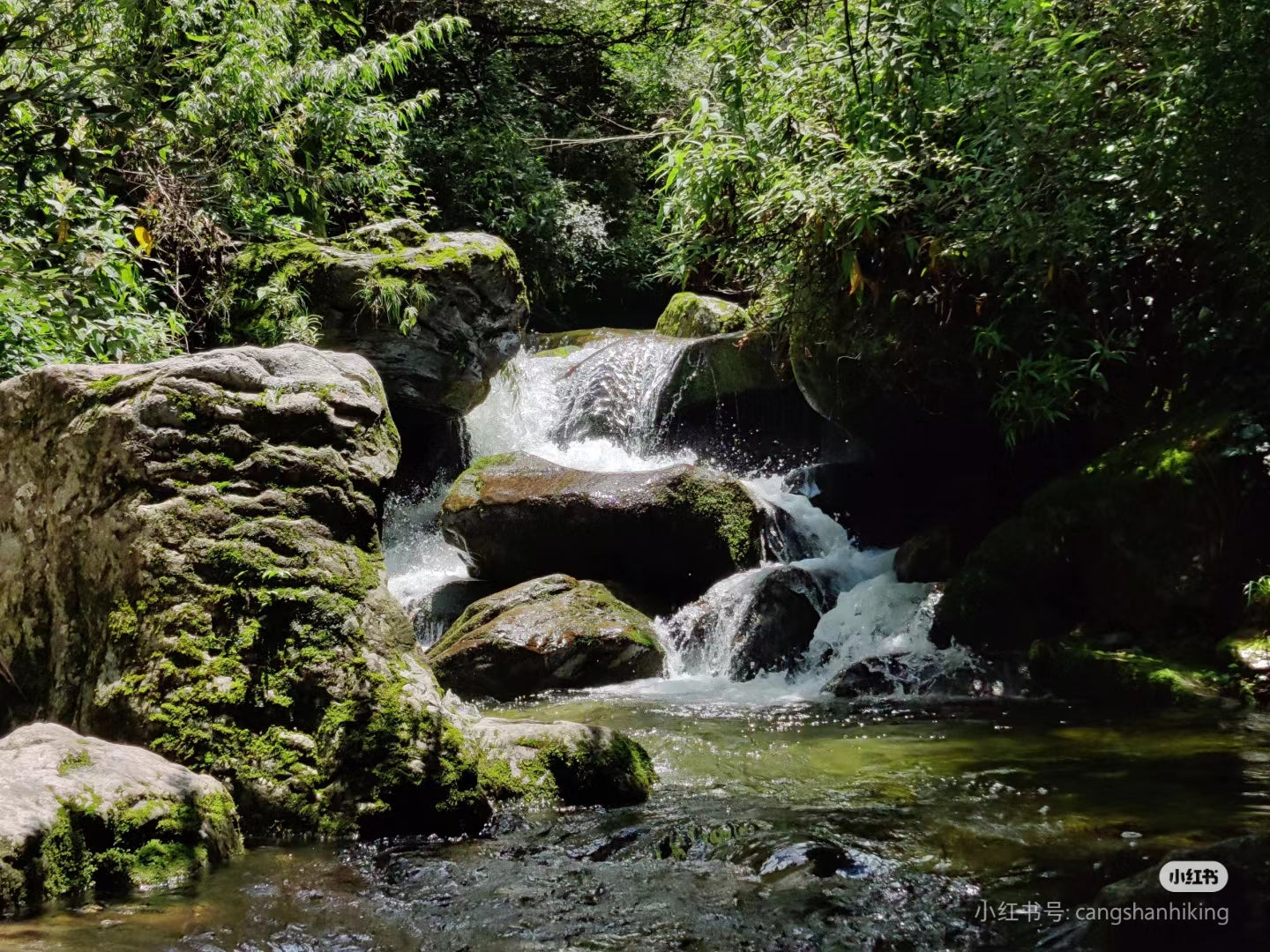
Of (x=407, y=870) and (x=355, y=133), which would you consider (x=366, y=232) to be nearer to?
(x=355, y=133)

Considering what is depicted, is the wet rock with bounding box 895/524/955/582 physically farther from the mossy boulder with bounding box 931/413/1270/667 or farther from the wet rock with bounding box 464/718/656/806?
the wet rock with bounding box 464/718/656/806

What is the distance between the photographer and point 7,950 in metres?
2.67

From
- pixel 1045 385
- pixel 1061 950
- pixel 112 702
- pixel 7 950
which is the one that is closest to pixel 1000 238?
pixel 1045 385

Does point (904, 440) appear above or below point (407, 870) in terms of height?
above

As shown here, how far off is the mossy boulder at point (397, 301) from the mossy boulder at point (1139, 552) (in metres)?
5.97

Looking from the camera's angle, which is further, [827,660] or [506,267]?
[506,267]

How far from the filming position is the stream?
120 inches

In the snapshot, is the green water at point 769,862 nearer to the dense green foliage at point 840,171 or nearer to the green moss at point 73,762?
the green moss at point 73,762

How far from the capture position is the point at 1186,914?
101 inches

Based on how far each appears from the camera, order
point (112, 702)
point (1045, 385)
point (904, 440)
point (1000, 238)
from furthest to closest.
→ point (904, 440)
point (1045, 385)
point (1000, 238)
point (112, 702)

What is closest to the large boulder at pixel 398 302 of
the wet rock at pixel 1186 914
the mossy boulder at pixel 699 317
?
the mossy boulder at pixel 699 317

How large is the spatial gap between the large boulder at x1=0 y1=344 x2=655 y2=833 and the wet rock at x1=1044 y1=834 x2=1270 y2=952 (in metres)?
2.35

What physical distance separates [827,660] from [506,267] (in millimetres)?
5712

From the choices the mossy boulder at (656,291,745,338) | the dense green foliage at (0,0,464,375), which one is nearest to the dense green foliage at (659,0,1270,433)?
the dense green foliage at (0,0,464,375)
